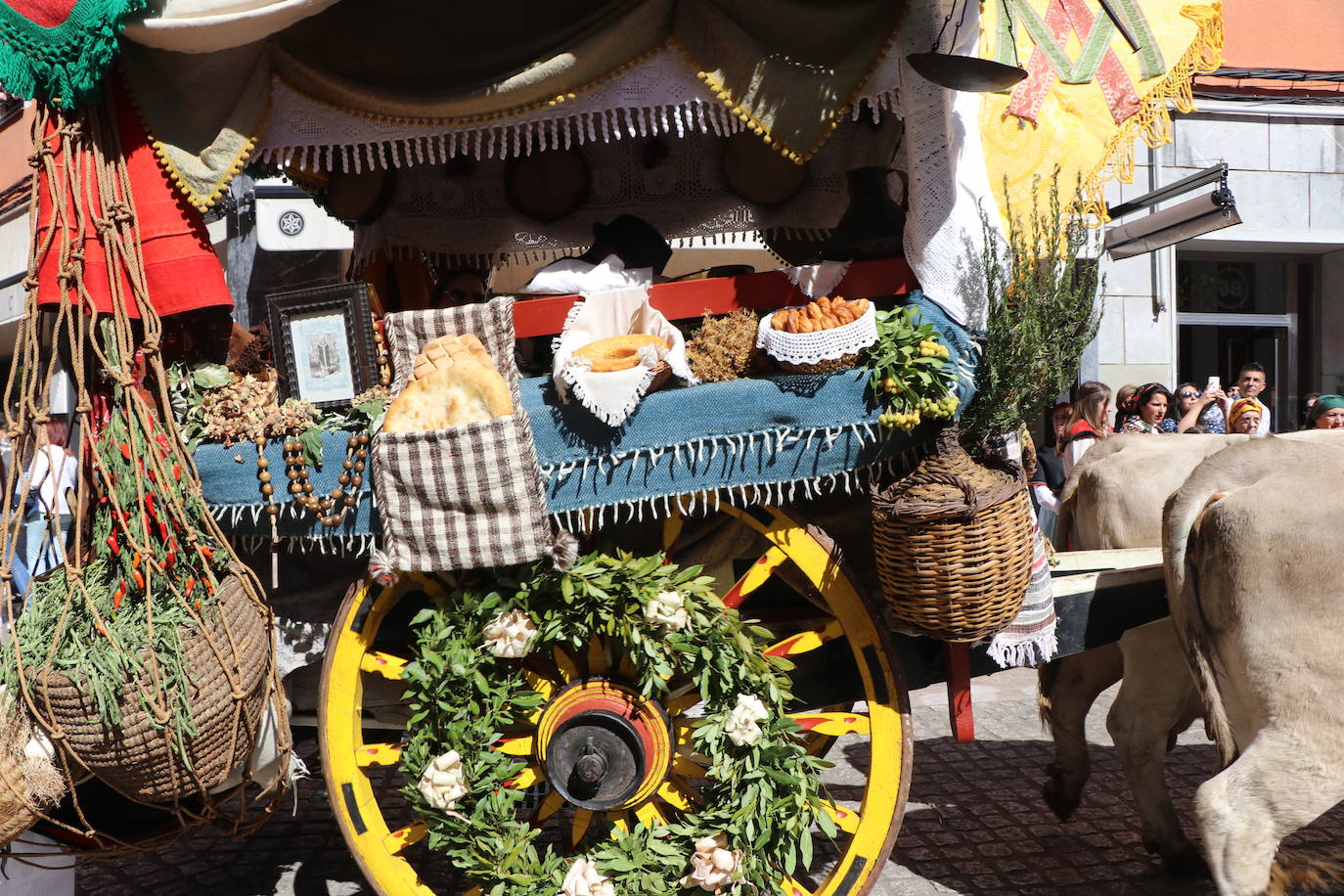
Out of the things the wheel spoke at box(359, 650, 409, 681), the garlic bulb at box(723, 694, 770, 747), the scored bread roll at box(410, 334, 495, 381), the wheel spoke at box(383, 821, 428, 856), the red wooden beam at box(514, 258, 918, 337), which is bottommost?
the wheel spoke at box(383, 821, 428, 856)

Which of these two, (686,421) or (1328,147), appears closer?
(686,421)

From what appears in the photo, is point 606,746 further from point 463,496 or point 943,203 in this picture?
point 943,203

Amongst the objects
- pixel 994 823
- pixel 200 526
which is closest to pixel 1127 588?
pixel 994 823

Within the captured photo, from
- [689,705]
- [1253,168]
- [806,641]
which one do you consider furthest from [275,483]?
[1253,168]

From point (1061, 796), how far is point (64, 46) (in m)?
Answer: 3.88

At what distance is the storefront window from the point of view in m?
10.1

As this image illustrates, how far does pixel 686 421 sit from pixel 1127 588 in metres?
1.50

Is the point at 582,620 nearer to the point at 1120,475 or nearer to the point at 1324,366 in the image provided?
the point at 1120,475

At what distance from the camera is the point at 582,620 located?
2.98 meters

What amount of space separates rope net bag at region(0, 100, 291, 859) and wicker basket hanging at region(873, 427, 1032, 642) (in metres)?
1.67

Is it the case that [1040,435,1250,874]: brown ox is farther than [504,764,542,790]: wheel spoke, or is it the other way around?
[1040,435,1250,874]: brown ox

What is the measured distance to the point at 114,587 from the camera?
2.75 meters

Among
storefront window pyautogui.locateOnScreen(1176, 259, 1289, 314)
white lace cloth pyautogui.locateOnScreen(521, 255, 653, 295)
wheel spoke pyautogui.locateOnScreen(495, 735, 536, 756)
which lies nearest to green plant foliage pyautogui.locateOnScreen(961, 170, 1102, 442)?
white lace cloth pyautogui.locateOnScreen(521, 255, 653, 295)

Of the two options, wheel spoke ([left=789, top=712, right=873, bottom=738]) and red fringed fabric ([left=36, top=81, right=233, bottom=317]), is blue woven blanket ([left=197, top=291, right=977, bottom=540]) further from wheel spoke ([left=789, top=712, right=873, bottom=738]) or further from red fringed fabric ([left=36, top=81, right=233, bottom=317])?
wheel spoke ([left=789, top=712, right=873, bottom=738])
